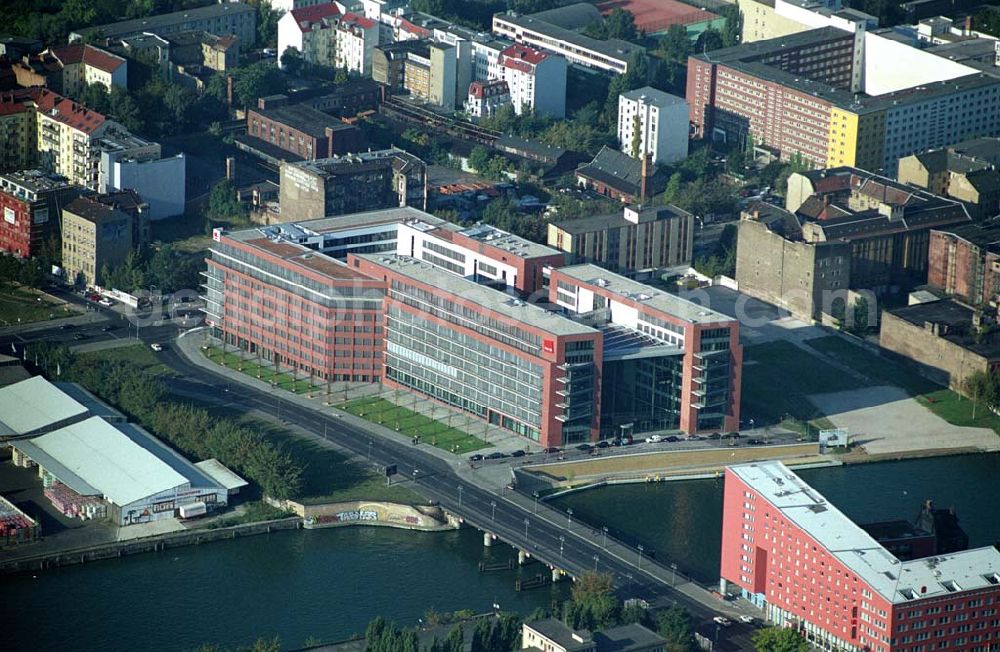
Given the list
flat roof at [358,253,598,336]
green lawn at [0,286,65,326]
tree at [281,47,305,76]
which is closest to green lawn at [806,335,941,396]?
flat roof at [358,253,598,336]

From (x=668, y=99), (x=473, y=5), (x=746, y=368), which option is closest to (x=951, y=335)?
(x=746, y=368)

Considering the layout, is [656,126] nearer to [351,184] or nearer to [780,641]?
[351,184]

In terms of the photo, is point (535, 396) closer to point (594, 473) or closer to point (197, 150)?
point (594, 473)

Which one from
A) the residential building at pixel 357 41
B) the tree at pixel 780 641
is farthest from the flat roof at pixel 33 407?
the residential building at pixel 357 41

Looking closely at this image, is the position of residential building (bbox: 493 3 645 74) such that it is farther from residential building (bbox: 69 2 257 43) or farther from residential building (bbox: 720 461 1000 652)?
residential building (bbox: 720 461 1000 652)

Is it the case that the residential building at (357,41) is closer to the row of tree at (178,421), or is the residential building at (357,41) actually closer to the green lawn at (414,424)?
the row of tree at (178,421)
